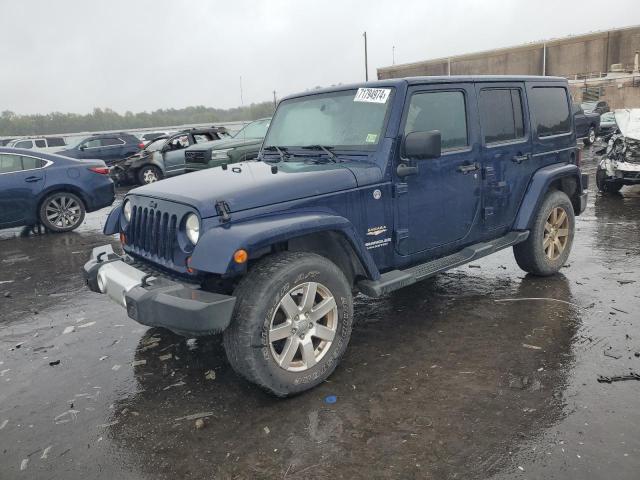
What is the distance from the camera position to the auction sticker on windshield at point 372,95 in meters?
3.86

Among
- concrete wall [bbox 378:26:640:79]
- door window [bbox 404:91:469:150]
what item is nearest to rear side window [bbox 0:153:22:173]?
door window [bbox 404:91:469:150]

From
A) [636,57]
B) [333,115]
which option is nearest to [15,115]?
[333,115]

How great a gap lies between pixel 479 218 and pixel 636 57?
210 ft

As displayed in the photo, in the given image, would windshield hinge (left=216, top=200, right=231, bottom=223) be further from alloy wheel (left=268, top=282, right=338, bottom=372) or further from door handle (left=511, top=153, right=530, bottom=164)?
door handle (left=511, top=153, right=530, bottom=164)

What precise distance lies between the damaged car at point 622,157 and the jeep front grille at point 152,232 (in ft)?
30.3

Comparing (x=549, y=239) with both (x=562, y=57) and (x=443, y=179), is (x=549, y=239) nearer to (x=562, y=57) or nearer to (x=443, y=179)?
(x=443, y=179)

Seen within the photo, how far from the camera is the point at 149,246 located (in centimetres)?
350

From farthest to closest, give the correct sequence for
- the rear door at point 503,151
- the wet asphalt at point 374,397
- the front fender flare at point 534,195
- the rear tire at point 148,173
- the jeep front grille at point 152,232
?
the rear tire at point 148,173
the front fender flare at point 534,195
the rear door at point 503,151
the jeep front grille at point 152,232
the wet asphalt at point 374,397

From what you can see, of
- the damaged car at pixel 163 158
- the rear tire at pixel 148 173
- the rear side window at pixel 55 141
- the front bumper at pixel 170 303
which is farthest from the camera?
the rear side window at pixel 55 141

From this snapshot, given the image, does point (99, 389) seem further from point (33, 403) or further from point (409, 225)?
point (409, 225)

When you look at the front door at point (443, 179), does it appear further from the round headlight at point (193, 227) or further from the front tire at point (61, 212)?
the front tire at point (61, 212)

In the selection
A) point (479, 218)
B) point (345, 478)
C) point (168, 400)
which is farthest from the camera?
point (479, 218)

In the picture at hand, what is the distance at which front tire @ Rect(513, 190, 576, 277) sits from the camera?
504 centimetres

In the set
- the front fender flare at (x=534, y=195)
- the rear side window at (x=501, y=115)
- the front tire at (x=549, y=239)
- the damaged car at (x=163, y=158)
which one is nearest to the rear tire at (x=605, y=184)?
the front tire at (x=549, y=239)
